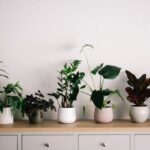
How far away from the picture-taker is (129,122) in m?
2.27

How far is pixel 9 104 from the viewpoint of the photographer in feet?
7.22

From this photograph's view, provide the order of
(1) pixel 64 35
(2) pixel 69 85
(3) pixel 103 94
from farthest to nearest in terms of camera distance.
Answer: (1) pixel 64 35 < (2) pixel 69 85 < (3) pixel 103 94

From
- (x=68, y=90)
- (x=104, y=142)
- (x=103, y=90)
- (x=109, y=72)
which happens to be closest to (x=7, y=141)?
(x=68, y=90)

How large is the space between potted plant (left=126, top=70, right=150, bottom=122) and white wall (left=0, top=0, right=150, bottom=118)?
0.64ft

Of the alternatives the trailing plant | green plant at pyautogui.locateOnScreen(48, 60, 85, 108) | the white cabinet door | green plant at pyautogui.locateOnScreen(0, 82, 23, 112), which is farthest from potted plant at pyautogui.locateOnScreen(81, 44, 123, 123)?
green plant at pyautogui.locateOnScreen(0, 82, 23, 112)

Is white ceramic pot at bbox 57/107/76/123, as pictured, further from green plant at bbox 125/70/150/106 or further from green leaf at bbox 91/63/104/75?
green plant at bbox 125/70/150/106

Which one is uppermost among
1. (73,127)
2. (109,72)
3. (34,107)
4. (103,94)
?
(109,72)

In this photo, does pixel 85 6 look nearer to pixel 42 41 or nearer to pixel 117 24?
pixel 117 24

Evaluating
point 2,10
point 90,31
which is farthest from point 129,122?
point 2,10

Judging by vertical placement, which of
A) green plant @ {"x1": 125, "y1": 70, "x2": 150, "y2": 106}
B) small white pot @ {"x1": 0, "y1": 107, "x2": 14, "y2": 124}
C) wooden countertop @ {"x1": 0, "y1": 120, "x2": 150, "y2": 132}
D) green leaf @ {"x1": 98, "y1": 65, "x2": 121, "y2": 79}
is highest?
green leaf @ {"x1": 98, "y1": 65, "x2": 121, "y2": 79}

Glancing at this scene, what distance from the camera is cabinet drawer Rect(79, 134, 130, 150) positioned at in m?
2.05

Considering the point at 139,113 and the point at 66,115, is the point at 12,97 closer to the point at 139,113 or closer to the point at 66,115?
the point at 66,115

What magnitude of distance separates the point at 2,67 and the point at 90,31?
890mm

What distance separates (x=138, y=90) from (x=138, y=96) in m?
0.05
